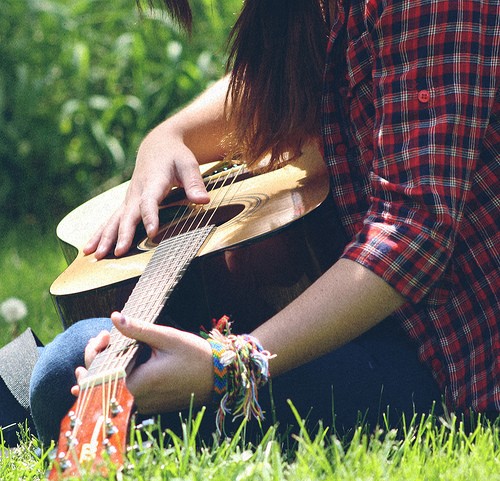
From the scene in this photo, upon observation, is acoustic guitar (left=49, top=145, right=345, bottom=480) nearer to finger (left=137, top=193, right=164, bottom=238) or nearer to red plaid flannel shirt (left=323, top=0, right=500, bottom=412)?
finger (left=137, top=193, right=164, bottom=238)

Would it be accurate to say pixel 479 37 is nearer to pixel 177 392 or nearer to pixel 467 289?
pixel 467 289

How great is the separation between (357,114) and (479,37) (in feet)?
1.01

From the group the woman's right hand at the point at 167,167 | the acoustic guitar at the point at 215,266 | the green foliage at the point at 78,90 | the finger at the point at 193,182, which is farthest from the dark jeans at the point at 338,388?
the green foliage at the point at 78,90

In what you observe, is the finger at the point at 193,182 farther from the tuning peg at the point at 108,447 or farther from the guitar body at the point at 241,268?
the tuning peg at the point at 108,447

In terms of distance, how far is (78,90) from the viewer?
411 centimetres

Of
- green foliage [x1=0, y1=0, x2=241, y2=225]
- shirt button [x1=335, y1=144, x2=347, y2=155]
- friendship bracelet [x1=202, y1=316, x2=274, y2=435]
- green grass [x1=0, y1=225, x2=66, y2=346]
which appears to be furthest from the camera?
green foliage [x1=0, y1=0, x2=241, y2=225]

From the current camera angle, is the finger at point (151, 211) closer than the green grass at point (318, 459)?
No

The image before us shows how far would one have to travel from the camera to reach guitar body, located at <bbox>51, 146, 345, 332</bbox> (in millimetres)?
1767

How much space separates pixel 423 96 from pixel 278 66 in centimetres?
47

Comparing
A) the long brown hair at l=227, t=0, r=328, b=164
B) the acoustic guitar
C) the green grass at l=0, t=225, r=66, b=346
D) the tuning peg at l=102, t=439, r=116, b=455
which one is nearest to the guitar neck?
the acoustic guitar

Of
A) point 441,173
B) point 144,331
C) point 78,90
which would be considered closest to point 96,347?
point 144,331

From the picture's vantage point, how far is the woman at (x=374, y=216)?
5.19 feet

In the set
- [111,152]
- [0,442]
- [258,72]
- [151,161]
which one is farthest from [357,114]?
[111,152]

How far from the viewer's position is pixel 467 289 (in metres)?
1.76
